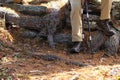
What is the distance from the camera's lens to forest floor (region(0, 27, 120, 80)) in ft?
20.4

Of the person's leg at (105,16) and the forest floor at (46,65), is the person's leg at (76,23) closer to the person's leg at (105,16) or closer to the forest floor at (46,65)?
the forest floor at (46,65)

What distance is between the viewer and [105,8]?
8477mm

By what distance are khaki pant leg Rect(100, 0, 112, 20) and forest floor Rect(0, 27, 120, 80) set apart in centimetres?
94

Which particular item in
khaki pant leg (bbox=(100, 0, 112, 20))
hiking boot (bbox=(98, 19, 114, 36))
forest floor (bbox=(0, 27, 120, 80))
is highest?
khaki pant leg (bbox=(100, 0, 112, 20))

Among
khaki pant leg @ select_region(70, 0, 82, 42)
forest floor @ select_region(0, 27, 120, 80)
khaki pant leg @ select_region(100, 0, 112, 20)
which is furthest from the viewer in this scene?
khaki pant leg @ select_region(100, 0, 112, 20)

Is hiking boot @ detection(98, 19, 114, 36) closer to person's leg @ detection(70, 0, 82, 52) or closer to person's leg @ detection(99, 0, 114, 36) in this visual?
person's leg @ detection(99, 0, 114, 36)

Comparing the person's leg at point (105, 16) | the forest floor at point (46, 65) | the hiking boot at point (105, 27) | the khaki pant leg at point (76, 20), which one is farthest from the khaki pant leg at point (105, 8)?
→ the forest floor at point (46, 65)

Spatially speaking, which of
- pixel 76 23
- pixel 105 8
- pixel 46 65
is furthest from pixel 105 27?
pixel 46 65

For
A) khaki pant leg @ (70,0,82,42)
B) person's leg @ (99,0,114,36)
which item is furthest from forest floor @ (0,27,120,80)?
person's leg @ (99,0,114,36)

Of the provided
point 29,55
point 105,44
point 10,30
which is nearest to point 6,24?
point 10,30

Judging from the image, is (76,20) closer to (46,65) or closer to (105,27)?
(105,27)

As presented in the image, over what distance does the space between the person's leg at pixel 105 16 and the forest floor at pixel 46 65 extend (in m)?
0.59

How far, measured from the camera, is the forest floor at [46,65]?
6203 mm

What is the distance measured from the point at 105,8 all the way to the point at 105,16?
0.21 metres
